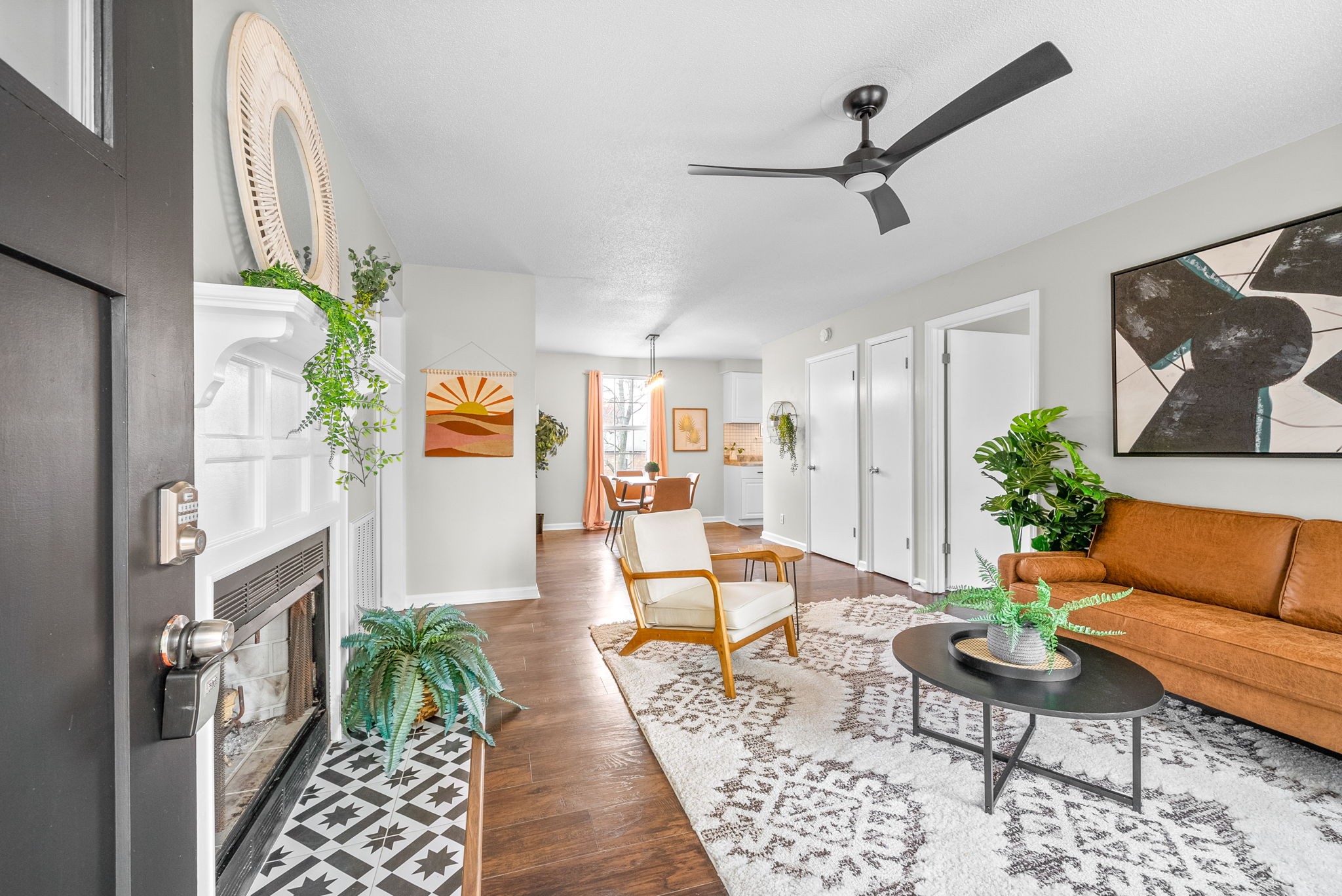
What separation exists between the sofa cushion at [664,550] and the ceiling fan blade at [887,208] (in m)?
1.73

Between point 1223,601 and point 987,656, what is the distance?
1463mm

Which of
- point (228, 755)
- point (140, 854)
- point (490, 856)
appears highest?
point (140, 854)

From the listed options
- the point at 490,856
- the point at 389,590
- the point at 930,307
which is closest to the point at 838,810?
the point at 490,856

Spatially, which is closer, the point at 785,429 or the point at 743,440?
the point at 785,429

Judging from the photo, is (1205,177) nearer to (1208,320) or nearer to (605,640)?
(1208,320)

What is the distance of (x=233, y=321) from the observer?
4.00ft

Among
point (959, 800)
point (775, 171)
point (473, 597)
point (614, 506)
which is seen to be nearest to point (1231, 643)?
point (959, 800)

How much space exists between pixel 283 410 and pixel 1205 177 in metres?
4.08

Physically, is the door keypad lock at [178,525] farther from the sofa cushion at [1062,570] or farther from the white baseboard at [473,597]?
the white baseboard at [473,597]

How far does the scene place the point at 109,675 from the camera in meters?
0.62

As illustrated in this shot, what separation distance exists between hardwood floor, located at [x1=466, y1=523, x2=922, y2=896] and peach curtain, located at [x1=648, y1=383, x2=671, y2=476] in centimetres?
486

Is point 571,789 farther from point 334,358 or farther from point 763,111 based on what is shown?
point 763,111

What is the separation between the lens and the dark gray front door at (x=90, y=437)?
0.50 meters

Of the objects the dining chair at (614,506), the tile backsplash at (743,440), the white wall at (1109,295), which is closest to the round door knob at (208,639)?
the white wall at (1109,295)
